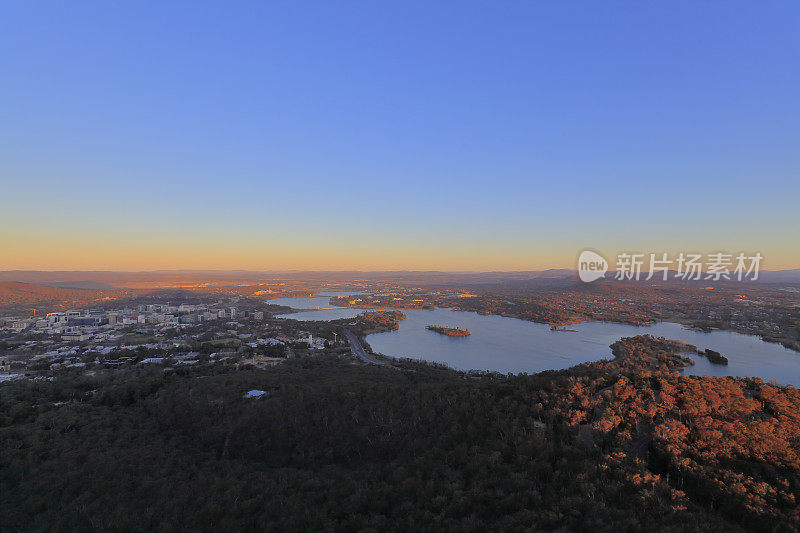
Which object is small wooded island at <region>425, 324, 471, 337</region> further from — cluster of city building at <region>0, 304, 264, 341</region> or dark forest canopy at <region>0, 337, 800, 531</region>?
dark forest canopy at <region>0, 337, 800, 531</region>

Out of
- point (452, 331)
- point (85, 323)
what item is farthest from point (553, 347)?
point (85, 323)

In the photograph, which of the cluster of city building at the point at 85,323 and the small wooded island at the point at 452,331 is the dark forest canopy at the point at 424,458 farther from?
the small wooded island at the point at 452,331

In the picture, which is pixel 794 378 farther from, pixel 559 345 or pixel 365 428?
pixel 365 428

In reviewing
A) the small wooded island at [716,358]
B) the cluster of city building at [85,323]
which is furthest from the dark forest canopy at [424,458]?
the cluster of city building at [85,323]

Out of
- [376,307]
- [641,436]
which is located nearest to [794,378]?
[641,436]

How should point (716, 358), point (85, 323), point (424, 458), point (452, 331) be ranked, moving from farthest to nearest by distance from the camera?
point (452, 331)
point (85, 323)
point (716, 358)
point (424, 458)

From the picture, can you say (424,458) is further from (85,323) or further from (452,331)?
(85,323)

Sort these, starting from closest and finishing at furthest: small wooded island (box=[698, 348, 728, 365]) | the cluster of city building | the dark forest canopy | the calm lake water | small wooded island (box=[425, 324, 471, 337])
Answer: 1. the dark forest canopy
2. the calm lake water
3. small wooded island (box=[698, 348, 728, 365])
4. the cluster of city building
5. small wooded island (box=[425, 324, 471, 337])

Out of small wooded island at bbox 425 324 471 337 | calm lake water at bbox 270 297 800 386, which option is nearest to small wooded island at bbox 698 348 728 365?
calm lake water at bbox 270 297 800 386

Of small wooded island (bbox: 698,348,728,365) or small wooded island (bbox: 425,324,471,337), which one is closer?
small wooded island (bbox: 698,348,728,365)
